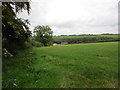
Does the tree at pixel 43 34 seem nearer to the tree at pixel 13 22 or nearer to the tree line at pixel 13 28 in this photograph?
the tree line at pixel 13 28

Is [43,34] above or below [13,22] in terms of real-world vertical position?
above

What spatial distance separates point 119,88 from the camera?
3.64m

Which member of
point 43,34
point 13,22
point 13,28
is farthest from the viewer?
point 43,34

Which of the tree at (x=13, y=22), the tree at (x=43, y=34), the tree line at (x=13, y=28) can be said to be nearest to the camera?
the tree line at (x=13, y=28)

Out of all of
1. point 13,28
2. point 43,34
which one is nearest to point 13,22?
point 13,28

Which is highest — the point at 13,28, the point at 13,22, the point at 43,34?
the point at 43,34

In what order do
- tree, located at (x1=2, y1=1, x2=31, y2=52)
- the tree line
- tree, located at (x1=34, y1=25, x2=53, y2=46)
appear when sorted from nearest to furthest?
the tree line
tree, located at (x1=2, y1=1, x2=31, y2=52)
tree, located at (x1=34, y1=25, x2=53, y2=46)

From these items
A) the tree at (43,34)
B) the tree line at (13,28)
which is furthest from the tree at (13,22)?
the tree at (43,34)

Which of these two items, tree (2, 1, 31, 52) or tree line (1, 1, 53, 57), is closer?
tree line (1, 1, 53, 57)

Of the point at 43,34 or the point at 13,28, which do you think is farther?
the point at 43,34

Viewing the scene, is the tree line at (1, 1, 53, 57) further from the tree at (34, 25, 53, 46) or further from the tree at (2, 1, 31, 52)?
the tree at (34, 25, 53, 46)

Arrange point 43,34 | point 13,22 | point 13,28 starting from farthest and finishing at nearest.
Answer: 1. point 43,34
2. point 13,22
3. point 13,28

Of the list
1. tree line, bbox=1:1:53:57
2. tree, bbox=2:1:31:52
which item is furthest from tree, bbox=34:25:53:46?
tree, bbox=2:1:31:52

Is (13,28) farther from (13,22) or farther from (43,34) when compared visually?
(43,34)
